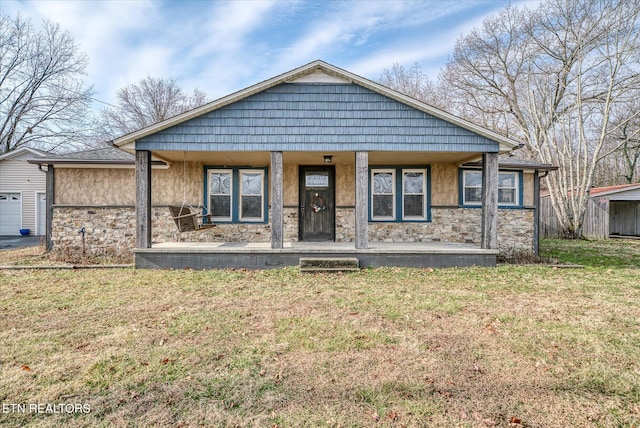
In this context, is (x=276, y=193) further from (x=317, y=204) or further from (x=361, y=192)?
(x=317, y=204)

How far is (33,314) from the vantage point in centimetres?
445

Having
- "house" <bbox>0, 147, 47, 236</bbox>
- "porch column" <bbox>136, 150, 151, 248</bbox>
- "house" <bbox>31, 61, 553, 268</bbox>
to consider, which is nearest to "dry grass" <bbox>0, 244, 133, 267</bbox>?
"house" <bbox>31, 61, 553, 268</bbox>

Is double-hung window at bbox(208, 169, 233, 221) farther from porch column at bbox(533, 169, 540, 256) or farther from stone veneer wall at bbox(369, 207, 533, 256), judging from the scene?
porch column at bbox(533, 169, 540, 256)

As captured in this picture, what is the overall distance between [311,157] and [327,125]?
1.40 m

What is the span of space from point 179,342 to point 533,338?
12.3 feet

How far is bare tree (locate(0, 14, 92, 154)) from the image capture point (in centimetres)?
2048

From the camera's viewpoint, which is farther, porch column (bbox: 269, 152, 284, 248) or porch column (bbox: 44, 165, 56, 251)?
porch column (bbox: 44, 165, 56, 251)

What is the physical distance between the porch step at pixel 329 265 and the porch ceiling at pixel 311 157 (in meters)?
2.54

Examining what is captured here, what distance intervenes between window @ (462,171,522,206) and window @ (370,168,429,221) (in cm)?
124

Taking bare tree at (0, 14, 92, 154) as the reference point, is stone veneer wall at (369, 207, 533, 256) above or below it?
below

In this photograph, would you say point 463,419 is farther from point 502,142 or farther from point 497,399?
point 502,142

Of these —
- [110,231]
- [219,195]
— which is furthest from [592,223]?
[110,231]

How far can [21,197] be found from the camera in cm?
1541

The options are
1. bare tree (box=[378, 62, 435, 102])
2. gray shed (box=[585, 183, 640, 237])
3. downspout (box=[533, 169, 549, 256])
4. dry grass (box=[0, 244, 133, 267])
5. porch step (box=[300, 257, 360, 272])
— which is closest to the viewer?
porch step (box=[300, 257, 360, 272])
